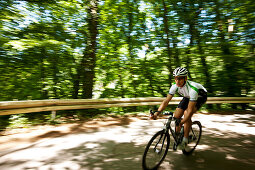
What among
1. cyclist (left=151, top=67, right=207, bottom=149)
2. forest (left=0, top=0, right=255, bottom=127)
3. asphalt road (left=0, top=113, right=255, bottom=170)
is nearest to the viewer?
asphalt road (left=0, top=113, right=255, bottom=170)

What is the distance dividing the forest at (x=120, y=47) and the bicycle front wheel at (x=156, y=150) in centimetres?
628

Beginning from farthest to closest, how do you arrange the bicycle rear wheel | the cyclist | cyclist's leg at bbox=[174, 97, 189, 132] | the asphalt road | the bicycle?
the bicycle rear wheel, cyclist's leg at bbox=[174, 97, 189, 132], the cyclist, the asphalt road, the bicycle

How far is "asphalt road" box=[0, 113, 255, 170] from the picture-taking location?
3475 millimetres

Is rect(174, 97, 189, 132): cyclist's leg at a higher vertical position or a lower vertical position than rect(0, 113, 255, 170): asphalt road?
higher

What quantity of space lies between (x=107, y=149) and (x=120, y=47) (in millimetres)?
7250

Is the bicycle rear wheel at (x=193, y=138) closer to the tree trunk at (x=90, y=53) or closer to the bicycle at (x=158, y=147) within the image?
the bicycle at (x=158, y=147)

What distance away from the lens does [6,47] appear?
6738 millimetres

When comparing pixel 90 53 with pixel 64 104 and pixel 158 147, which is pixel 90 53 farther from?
pixel 158 147

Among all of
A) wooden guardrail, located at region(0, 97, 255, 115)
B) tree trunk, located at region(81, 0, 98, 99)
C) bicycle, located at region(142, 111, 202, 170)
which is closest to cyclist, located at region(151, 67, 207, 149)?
bicycle, located at region(142, 111, 202, 170)

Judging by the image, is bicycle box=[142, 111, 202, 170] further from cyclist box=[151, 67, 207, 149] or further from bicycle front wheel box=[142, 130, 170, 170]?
cyclist box=[151, 67, 207, 149]

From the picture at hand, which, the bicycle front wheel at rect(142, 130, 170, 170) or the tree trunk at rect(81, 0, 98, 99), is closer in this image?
the bicycle front wheel at rect(142, 130, 170, 170)

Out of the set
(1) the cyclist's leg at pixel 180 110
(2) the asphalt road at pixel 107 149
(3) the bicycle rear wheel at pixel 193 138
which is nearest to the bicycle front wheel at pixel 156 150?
(2) the asphalt road at pixel 107 149

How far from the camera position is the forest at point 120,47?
7.32m

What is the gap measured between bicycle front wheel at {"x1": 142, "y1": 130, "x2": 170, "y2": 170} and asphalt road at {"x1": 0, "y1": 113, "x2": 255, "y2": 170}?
168 mm
